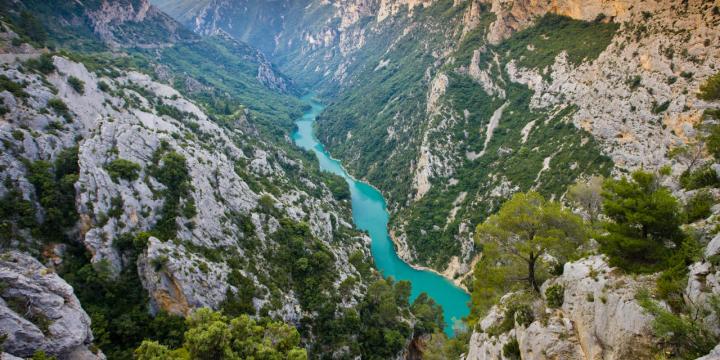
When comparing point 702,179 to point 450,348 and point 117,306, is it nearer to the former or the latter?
point 450,348

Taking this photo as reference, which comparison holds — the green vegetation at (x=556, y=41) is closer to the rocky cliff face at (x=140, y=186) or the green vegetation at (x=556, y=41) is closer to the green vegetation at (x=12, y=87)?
the rocky cliff face at (x=140, y=186)

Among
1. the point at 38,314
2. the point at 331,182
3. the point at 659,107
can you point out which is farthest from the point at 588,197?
the point at 331,182

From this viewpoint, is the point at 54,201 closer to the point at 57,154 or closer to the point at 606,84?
the point at 57,154

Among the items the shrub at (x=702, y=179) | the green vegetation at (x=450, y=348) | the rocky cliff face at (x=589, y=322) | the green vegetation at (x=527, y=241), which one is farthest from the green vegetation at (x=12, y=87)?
the shrub at (x=702, y=179)

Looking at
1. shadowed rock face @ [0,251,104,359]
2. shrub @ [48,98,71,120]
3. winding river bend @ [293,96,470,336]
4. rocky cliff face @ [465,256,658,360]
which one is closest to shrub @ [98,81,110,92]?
shrub @ [48,98,71,120]

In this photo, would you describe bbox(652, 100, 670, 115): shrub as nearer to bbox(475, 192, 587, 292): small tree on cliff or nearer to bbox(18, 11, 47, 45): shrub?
Result: bbox(475, 192, 587, 292): small tree on cliff

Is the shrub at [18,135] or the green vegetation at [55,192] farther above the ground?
the shrub at [18,135]
